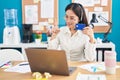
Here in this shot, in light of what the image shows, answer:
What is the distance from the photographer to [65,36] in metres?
2.46

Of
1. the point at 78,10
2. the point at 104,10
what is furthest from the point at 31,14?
the point at 78,10

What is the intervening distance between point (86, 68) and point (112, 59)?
268mm

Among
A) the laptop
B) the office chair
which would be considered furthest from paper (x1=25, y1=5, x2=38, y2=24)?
the laptop

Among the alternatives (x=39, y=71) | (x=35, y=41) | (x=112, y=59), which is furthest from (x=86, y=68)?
(x=35, y=41)

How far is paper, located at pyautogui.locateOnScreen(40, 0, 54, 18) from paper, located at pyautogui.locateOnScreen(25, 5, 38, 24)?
0.37 ft

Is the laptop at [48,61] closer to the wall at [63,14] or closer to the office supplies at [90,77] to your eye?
the office supplies at [90,77]

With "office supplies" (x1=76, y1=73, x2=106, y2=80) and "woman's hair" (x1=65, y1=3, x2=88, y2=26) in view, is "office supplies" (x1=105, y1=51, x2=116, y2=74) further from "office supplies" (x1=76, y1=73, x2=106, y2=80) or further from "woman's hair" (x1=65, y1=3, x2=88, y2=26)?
"woman's hair" (x1=65, y1=3, x2=88, y2=26)

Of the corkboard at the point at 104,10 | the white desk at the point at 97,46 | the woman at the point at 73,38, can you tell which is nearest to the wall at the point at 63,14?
the corkboard at the point at 104,10

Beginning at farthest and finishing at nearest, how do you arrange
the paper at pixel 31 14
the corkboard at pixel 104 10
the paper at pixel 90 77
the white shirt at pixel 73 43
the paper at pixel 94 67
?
1. the paper at pixel 31 14
2. the corkboard at pixel 104 10
3. the white shirt at pixel 73 43
4. the paper at pixel 94 67
5. the paper at pixel 90 77

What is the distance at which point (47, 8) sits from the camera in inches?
145

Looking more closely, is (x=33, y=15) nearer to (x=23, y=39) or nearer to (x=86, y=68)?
(x=23, y=39)

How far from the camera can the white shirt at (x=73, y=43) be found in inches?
92.8

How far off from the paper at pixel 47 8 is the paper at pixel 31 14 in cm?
11

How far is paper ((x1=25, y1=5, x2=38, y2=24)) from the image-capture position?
12.1 ft
